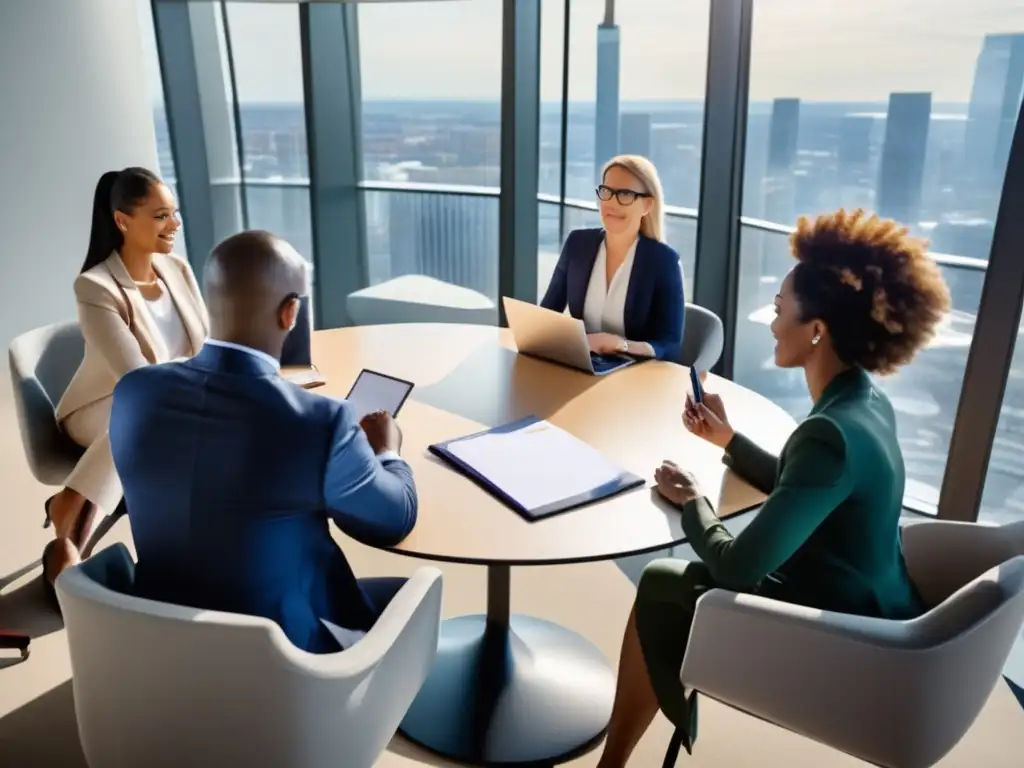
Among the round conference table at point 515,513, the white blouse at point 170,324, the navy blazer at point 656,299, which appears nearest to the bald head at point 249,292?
the round conference table at point 515,513

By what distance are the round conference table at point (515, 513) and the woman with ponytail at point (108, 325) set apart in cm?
52

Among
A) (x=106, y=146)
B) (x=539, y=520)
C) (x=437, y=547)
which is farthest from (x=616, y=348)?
(x=106, y=146)

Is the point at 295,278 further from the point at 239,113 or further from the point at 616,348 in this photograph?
the point at 239,113

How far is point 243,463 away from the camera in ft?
4.32

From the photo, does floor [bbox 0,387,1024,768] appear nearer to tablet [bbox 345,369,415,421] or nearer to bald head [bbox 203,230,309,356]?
tablet [bbox 345,369,415,421]

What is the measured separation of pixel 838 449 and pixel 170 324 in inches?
76.4

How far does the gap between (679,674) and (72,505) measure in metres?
1.76

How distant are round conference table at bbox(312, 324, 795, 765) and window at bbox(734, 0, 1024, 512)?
637 millimetres

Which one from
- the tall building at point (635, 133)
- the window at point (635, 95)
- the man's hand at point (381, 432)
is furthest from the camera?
the tall building at point (635, 133)

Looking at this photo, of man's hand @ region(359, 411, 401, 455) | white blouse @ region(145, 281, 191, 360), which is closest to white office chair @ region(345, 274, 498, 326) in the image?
white blouse @ region(145, 281, 191, 360)

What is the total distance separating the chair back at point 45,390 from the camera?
2336mm

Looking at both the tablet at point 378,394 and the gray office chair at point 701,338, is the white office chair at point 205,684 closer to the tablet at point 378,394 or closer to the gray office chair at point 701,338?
the tablet at point 378,394

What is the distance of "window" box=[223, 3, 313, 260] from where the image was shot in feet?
17.4

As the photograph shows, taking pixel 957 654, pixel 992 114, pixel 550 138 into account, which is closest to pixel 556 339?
pixel 957 654
